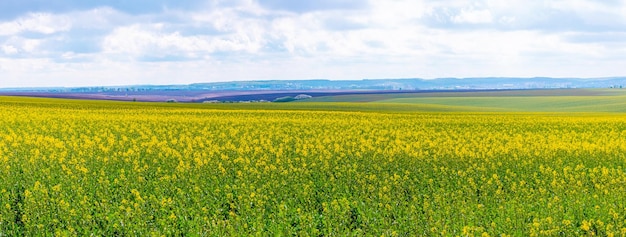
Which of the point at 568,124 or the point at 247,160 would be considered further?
the point at 568,124

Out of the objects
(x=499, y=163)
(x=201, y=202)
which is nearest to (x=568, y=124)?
(x=499, y=163)

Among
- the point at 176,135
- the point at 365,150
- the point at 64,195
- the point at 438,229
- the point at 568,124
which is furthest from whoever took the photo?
the point at 568,124

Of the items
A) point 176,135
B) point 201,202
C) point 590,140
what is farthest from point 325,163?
point 590,140

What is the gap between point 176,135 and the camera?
72.0 feet

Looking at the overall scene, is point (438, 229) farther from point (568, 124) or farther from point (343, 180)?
point (568, 124)

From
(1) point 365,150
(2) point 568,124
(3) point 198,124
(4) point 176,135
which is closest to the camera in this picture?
(1) point 365,150

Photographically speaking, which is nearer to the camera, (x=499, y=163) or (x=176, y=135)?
(x=499, y=163)

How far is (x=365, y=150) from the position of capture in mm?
17078

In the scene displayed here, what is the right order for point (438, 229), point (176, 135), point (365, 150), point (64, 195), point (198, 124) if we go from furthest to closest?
point (198, 124) → point (176, 135) → point (365, 150) → point (64, 195) → point (438, 229)

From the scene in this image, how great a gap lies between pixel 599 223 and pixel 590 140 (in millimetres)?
13760

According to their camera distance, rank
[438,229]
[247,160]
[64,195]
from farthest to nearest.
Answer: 1. [247,160]
2. [64,195]
3. [438,229]

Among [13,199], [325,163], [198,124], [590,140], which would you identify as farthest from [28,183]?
[590,140]

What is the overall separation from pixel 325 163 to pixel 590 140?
12782mm

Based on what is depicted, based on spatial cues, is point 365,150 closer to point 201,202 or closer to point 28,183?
point 201,202
